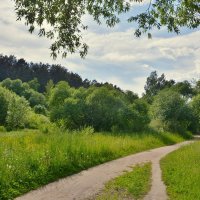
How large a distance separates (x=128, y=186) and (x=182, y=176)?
3573mm

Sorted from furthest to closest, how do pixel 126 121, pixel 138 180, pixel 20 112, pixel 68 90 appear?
pixel 68 90 → pixel 20 112 → pixel 126 121 → pixel 138 180

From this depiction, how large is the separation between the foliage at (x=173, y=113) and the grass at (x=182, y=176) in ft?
93.8

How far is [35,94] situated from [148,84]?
157 ft

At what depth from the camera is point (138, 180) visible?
17.0 meters

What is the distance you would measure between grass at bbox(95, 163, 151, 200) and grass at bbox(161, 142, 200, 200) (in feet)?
3.15

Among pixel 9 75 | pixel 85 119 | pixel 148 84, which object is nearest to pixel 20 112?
pixel 85 119

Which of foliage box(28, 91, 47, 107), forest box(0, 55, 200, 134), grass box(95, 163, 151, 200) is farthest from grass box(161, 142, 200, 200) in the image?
foliage box(28, 91, 47, 107)

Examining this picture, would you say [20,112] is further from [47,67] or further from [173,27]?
[47,67]

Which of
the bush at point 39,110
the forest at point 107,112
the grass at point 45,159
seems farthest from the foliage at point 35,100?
the grass at point 45,159

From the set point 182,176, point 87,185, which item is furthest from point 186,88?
point 87,185

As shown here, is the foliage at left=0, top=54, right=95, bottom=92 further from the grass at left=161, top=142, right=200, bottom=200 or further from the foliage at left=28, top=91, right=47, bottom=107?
the grass at left=161, top=142, right=200, bottom=200

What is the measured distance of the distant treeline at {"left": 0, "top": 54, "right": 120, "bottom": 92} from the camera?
153 meters

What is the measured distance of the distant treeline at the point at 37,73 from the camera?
153125 mm

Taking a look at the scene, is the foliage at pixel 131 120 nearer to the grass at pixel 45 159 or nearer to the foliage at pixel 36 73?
the grass at pixel 45 159
